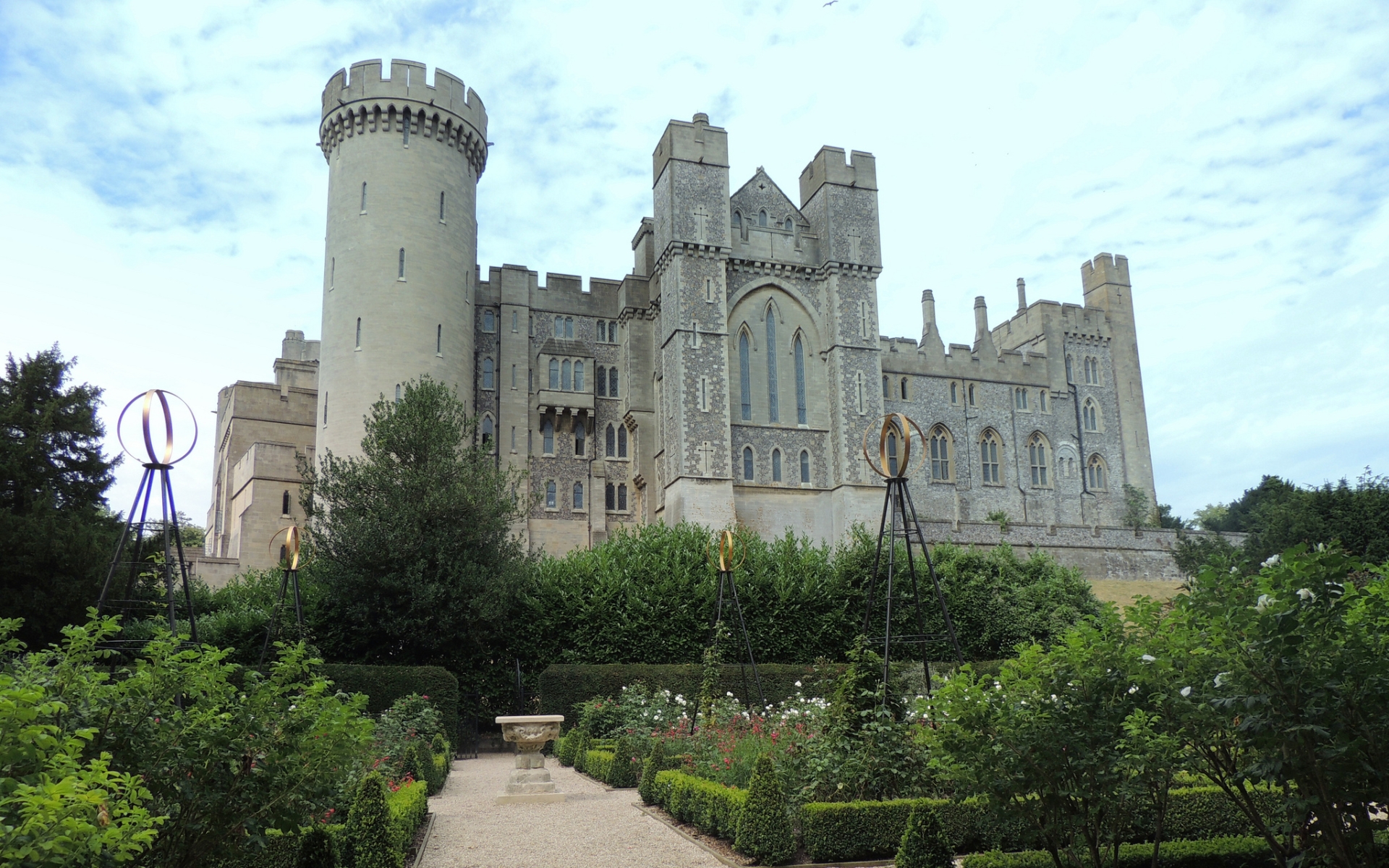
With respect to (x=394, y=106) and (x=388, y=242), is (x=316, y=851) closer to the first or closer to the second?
(x=388, y=242)

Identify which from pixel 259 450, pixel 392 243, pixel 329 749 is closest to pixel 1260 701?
pixel 329 749

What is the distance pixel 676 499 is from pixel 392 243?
516 inches

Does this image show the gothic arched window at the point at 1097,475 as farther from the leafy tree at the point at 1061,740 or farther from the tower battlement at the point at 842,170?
the leafy tree at the point at 1061,740

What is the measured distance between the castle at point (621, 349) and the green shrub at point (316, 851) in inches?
1043

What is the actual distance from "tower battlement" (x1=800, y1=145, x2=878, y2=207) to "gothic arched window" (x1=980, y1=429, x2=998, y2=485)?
14645 millimetres

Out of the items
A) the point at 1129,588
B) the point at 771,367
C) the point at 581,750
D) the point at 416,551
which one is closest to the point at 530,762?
the point at 581,750

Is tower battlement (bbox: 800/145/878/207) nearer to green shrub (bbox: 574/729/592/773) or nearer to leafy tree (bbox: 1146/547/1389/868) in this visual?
green shrub (bbox: 574/729/592/773)

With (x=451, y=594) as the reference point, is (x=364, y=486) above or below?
above

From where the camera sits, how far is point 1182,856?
7367 mm

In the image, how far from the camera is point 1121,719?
6316mm

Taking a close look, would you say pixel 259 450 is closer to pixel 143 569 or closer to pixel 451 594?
pixel 143 569

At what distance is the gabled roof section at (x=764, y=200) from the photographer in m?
37.4

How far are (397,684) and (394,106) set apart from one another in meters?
22.9

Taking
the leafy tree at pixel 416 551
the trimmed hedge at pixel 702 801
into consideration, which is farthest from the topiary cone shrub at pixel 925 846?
the leafy tree at pixel 416 551
